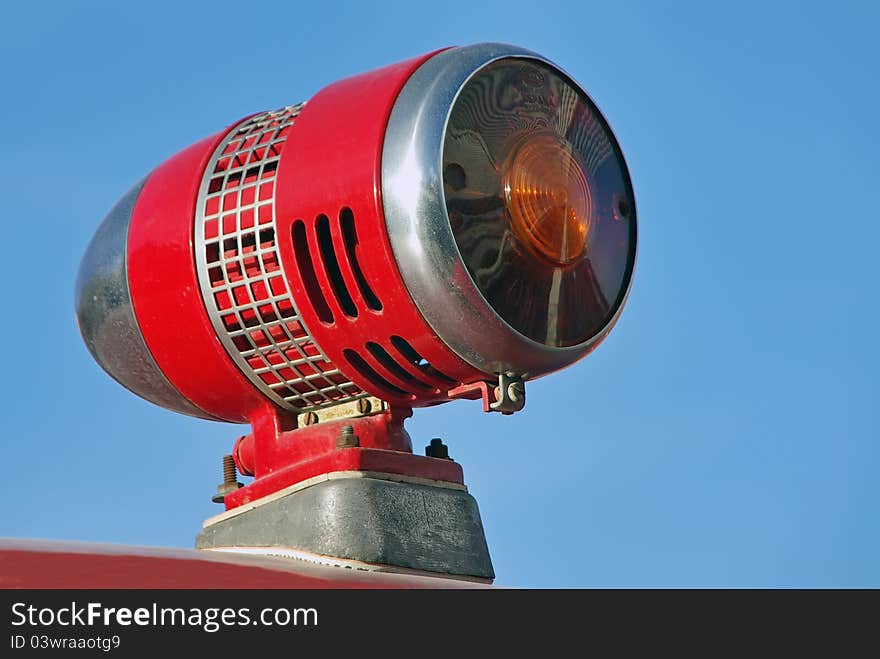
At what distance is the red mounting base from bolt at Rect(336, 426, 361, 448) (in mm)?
20

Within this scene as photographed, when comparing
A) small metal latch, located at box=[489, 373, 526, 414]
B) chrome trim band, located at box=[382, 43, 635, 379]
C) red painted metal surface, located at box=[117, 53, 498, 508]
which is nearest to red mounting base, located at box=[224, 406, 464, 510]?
red painted metal surface, located at box=[117, 53, 498, 508]

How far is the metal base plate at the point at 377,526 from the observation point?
737 centimetres

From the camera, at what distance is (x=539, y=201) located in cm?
750

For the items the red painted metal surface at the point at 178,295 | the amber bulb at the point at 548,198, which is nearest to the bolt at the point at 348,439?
the red painted metal surface at the point at 178,295

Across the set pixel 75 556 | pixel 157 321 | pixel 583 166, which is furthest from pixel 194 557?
pixel 583 166

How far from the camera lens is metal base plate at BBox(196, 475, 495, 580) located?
24.2 ft

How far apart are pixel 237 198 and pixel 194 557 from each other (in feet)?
7.44

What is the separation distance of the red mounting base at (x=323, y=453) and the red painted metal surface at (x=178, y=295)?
0.59 ft

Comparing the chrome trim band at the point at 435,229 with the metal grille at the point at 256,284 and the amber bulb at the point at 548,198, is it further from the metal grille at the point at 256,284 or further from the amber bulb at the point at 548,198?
the metal grille at the point at 256,284

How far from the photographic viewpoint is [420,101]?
24.2 ft

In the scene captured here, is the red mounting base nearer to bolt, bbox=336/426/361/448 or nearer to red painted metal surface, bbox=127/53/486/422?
bolt, bbox=336/426/361/448

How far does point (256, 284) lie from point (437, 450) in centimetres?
120

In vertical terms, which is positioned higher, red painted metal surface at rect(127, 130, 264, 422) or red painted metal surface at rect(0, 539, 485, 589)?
red painted metal surface at rect(127, 130, 264, 422)

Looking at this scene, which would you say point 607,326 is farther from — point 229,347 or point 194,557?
point 194,557
